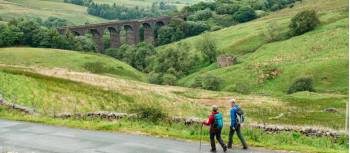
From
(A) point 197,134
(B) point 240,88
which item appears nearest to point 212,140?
(A) point 197,134

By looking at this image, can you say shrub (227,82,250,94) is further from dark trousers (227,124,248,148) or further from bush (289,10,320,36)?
dark trousers (227,124,248,148)

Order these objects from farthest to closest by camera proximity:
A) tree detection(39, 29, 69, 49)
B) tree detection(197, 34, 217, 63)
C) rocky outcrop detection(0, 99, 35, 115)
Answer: tree detection(39, 29, 69, 49) → tree detection(197, 34, 217, 63) → rocky outcrop detection(0, 99, 35, 115)

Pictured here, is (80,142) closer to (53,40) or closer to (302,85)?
(302,85)

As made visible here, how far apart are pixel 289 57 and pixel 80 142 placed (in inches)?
4120

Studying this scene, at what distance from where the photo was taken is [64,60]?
441ft

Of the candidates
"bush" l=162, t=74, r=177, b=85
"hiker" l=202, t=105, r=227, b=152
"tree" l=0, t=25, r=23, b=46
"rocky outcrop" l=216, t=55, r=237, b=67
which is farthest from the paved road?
"tree" l=0, t=25, r=23, b=46

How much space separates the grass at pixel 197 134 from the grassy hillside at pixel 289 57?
70461mm

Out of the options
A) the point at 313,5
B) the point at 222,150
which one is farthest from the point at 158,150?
the point at 313,5

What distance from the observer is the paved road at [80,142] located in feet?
86.5

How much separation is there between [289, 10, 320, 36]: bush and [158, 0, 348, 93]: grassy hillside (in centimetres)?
242

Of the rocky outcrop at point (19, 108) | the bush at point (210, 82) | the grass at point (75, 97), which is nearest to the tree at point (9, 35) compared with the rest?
the bush at point (210, 82)

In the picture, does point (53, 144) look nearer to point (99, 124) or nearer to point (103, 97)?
point (99, 124)

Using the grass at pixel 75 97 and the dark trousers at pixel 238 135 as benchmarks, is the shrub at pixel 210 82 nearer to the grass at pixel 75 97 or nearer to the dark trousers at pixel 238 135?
the grass at pixel 75 97

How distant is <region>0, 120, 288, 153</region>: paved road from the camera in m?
26.4
